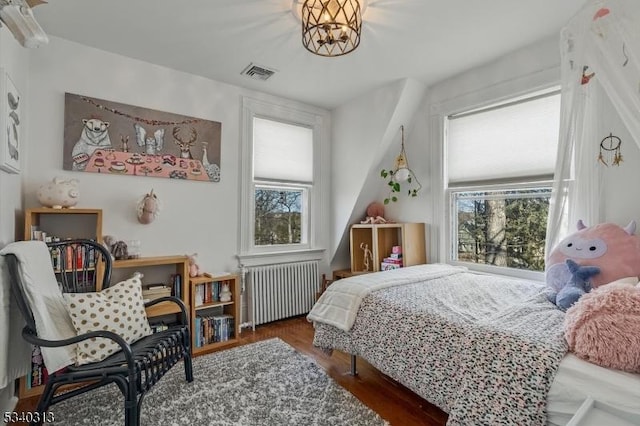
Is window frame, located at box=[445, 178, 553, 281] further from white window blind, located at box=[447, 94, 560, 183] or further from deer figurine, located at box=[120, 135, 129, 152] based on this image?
deer figurine, located at box=[120, 135, 129, 152]

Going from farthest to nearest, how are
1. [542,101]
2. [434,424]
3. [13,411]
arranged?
[542,101] < [13,411] < [434,424]

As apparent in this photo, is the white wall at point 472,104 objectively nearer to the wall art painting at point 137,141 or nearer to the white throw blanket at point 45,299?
the wall art painting at point 137,141

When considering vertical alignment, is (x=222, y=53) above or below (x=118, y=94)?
above

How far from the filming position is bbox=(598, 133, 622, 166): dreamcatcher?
2.03 meters

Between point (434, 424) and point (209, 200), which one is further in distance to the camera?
point (209, 200)

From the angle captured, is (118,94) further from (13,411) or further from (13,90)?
(13,411)

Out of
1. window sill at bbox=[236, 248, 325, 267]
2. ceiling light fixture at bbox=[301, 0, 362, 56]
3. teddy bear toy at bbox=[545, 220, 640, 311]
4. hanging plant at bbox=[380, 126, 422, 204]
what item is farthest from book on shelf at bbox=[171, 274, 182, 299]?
teddy bear toy at bbox=[545, 220, 640, 311]

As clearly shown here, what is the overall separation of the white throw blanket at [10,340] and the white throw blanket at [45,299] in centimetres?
9

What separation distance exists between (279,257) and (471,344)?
2.34m

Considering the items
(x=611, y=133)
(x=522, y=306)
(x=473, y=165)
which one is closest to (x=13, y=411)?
(x=522, y=306)

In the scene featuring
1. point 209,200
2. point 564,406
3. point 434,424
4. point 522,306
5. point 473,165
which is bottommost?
point 434,424

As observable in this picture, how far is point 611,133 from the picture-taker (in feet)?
6.68

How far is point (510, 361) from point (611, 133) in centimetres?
177

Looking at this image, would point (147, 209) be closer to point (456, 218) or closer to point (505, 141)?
point (456, 218)
